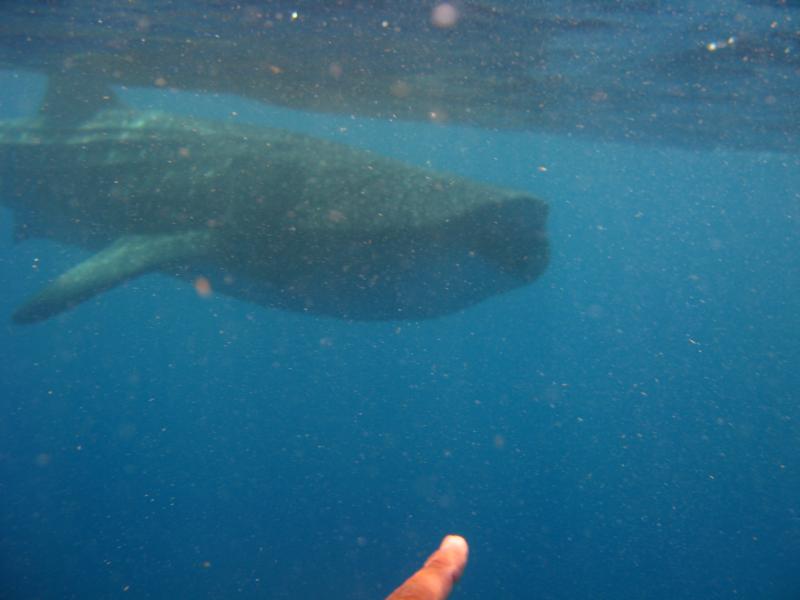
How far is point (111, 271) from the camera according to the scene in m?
7.81

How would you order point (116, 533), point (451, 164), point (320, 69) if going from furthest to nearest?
1. point (451, 164)
2. point (116, 533)
3. point (320, 69)

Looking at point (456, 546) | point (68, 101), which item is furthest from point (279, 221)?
point (68, 101)

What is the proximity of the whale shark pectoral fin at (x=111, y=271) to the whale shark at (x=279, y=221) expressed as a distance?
2cm

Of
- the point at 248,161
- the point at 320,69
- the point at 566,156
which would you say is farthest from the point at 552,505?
the point at 566,156

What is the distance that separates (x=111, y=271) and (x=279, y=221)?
257 centimetres

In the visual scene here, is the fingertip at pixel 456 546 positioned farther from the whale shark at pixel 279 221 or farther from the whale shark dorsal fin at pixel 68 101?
the whale shark dorsal fin at pixel 68 101

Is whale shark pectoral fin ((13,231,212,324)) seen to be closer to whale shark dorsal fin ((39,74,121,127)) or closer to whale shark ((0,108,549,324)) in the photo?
whale shark ((0,108,549,324))

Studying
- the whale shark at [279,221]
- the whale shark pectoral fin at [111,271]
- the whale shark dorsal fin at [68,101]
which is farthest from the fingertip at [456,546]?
the whale shark dorsal fin at [68,101]

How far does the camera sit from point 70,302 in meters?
7.82

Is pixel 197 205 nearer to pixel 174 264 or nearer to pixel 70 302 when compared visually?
pixel 174 264

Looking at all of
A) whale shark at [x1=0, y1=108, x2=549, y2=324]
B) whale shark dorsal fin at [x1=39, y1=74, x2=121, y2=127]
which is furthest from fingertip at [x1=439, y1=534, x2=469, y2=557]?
whale shark dorsal fin at [x1=39, y1=74, x2=121, y2=127]

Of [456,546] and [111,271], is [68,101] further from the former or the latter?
[456,546]

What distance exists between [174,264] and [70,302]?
1.52 m

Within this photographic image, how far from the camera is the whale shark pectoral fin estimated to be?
303 inches
